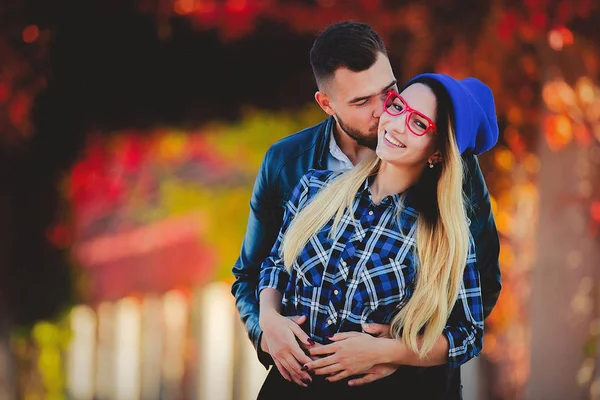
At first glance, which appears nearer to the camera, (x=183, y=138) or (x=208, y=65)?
(x=208, y=65)

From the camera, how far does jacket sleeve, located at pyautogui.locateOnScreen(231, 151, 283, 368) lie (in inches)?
86.0

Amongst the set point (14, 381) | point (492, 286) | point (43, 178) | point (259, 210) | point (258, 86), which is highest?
point (258, 86)

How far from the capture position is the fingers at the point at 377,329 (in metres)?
1.89

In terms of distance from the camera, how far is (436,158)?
1.91 metres

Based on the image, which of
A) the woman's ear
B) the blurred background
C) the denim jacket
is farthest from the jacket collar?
the blurred background

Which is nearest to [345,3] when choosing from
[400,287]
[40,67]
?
[40,67]

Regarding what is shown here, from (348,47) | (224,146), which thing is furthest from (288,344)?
(224,146)

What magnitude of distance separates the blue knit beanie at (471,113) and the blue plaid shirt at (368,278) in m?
0.19

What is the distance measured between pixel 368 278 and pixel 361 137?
1.15 ft

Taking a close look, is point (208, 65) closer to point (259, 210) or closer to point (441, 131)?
point (259, 210)

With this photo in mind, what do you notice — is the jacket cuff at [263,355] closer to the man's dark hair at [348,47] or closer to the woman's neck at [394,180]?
the woman's neck at [394,180]

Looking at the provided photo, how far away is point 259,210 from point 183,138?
2951mm

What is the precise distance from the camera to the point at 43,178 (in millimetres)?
4938

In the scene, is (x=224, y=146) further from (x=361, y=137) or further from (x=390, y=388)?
(x=390, y=388)
